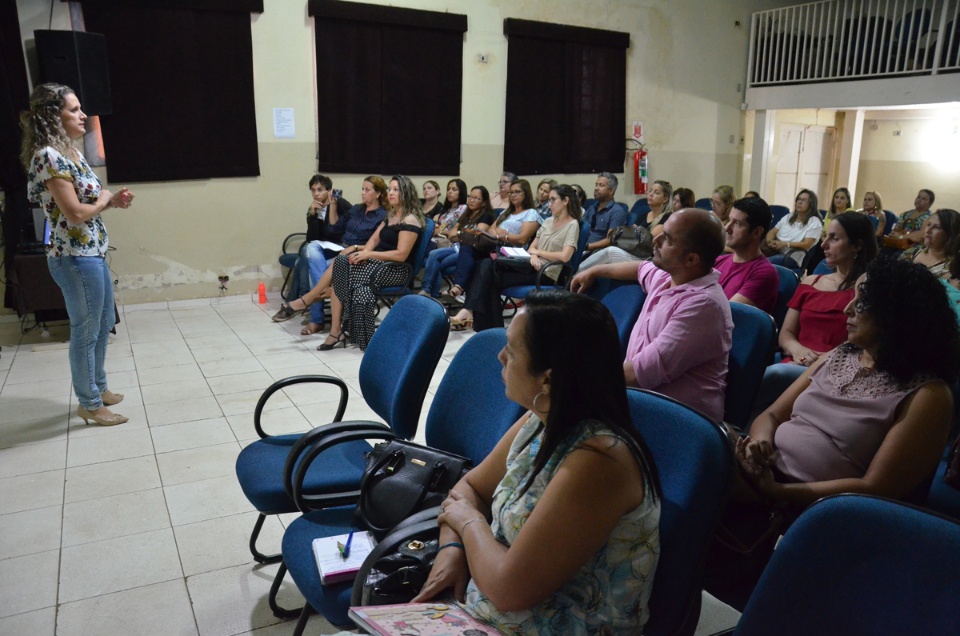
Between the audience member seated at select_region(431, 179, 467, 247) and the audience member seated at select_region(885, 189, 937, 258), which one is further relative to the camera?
the audience member seated at select_region(431, 179, 467, 247)

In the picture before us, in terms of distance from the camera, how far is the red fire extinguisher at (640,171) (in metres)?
8.54

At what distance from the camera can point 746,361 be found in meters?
2.12

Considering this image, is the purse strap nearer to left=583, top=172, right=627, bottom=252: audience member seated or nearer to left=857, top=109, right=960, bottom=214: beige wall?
left=583, top=172, right=627, bottom=252: audience member seated

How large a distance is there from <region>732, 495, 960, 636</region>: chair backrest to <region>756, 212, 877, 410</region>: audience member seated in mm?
1744

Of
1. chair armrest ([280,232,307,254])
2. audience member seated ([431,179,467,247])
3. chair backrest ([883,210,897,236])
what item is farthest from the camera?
chair backrest ([883,210,897,236])

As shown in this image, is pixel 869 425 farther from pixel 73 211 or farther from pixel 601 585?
pixel 73 211

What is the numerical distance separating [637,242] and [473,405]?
6.42 feet

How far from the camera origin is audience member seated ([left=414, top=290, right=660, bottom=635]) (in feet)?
3.82

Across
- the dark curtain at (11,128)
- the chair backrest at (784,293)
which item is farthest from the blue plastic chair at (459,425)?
the dark curtain at (11,128)

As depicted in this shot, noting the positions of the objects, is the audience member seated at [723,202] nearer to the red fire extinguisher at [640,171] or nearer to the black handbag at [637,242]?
the black handbag at [637,242]

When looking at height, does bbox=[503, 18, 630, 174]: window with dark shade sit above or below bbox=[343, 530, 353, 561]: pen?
above

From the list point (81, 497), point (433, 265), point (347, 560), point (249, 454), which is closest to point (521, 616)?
point (347, 560)

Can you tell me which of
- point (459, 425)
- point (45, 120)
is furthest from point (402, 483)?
point (45, 120)

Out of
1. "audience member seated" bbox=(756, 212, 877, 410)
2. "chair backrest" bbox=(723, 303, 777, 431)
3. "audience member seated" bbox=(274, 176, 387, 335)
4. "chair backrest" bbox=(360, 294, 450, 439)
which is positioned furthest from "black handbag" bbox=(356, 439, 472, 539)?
"audience member seated" bbox=(274, 176, 387, 335)
